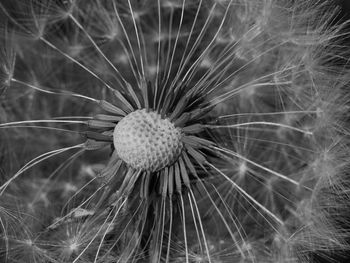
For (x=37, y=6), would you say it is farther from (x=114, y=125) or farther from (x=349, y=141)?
(x=349, y=141)

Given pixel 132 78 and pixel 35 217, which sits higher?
pixel 132 78

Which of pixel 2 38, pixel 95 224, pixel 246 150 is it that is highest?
pixel 2 38

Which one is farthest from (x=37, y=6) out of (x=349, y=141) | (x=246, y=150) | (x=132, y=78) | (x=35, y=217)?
(x=349, y=141)

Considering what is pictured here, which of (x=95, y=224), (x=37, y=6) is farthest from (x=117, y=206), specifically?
(x=37, y=6)

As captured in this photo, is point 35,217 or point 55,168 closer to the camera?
point 35,217
